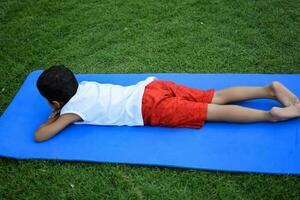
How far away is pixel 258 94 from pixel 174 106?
668mm

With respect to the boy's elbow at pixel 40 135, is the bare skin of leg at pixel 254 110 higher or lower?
higher

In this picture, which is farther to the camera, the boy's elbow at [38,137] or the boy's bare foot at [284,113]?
the boy's elbow at [38,137]

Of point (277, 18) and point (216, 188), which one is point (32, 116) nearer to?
point (216, 188)

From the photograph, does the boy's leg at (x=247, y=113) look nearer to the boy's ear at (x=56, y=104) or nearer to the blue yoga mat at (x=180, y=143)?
the blue yoga mat at (x=180, y=143)

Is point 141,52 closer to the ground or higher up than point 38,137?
higher up

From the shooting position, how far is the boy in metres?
2.87

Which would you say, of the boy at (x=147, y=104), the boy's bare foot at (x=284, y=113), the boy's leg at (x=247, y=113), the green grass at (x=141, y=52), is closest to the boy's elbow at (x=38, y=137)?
the boy at (x=147, y=104)

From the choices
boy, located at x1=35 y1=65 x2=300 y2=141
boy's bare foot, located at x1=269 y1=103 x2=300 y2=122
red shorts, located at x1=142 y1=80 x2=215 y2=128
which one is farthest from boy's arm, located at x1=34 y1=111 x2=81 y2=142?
boy's bare foot, located at x1=269 y1=103 x2=300 y2=122

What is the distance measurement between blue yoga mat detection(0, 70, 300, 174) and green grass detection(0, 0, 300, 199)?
8 cm

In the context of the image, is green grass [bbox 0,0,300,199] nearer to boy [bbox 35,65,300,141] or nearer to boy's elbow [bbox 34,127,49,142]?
boy's elbow [bbox 34,127,49,142]

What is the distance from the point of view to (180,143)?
288 centimetres

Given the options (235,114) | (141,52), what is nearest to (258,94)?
(235,114)

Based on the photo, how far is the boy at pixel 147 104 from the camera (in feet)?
9.41

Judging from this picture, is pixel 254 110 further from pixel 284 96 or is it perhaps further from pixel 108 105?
pixel 108 105
